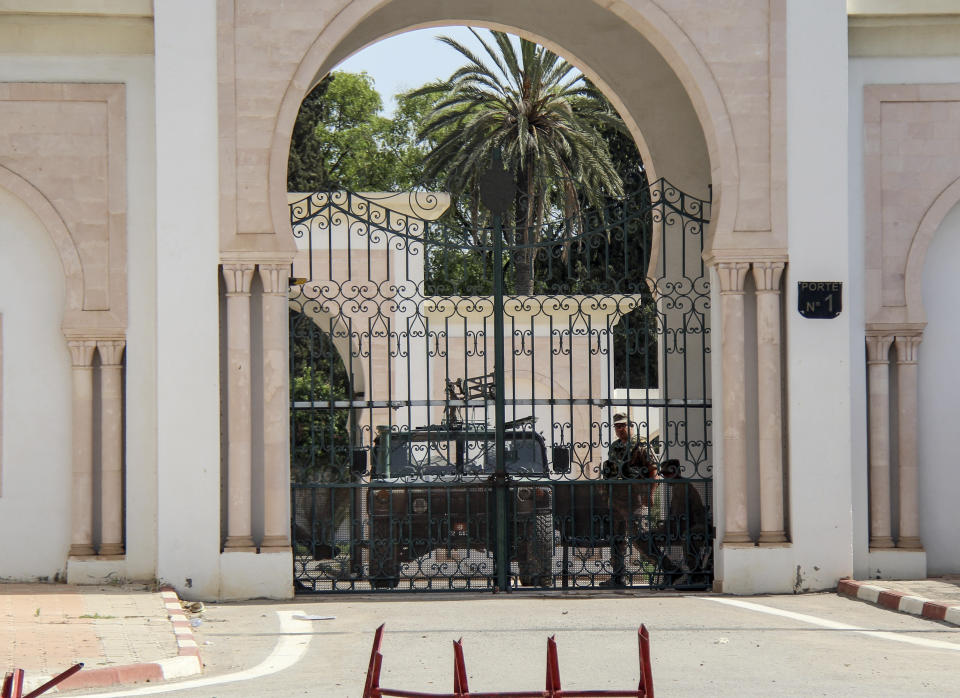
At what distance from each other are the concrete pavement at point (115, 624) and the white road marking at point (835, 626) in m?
0.80

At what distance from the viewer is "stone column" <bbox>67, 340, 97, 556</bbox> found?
11273mm

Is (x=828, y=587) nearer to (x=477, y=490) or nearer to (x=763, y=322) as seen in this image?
(x=763, y=322)

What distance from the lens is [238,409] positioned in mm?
11086

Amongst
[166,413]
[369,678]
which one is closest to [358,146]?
[166,413]

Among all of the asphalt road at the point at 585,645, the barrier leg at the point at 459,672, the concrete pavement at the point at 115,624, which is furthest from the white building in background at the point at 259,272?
the barrier leg at the point at 459,672

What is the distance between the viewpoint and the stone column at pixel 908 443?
460 inches

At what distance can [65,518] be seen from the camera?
37.6ft

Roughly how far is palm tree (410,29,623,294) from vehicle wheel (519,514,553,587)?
17021 millimetres

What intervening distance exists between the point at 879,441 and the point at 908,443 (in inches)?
9.8

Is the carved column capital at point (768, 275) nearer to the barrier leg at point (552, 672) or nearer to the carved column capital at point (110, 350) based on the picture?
the carved column capital at point (110, 350)

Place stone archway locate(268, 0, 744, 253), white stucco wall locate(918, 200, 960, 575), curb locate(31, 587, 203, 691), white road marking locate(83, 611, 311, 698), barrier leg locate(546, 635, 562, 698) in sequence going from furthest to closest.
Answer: stone archway locate(268, 0, 744, 253), white stucco wall locate(918, 200, 960, 575), curb locate(31, 587, 203, 691), white road marking locate(83, 611, 311, 698), barrier leg locate(546, 635, 562, 698)

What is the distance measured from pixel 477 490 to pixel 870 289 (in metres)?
3.76

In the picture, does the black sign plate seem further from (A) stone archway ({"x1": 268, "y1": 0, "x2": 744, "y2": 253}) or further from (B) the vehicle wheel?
(B) the vehicle wheel

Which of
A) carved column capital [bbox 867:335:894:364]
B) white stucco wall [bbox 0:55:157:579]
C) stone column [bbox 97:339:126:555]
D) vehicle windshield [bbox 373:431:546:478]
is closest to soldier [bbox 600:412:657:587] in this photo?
vehicle windshield [bbox 373:431:546:478]
